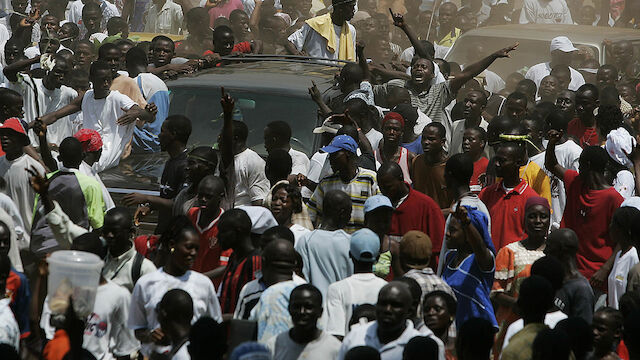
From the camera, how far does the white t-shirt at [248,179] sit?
9.83m

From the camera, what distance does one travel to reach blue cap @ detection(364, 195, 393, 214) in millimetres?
8352

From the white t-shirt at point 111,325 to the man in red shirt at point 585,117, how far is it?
217 inches

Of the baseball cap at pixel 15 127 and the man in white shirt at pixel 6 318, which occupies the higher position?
the baseball cap at pixel 15 127

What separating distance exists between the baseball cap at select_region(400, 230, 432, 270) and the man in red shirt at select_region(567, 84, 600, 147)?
172 inches

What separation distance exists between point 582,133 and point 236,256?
15.8 feet

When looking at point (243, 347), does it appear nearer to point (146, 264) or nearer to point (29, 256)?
point (146, 264)

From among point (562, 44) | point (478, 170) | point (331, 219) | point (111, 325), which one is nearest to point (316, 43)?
point (562, 44)

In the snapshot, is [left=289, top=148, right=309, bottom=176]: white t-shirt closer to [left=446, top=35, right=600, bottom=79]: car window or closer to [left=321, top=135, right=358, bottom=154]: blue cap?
[left=321, top=135, right=358, bottom=154]: blue cap

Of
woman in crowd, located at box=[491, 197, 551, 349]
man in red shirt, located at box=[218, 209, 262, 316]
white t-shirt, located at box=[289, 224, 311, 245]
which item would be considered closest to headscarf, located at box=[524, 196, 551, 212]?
→ woman in crowd, located at box=[491, 197, 551, 349]

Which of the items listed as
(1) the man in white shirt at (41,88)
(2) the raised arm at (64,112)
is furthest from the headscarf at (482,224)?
(1) the man in white shirt at (41,88)

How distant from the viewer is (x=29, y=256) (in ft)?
30.5

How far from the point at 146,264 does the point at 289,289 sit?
123 cm

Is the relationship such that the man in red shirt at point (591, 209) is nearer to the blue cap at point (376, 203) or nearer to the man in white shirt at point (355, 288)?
the blue cap at point (376, 203)

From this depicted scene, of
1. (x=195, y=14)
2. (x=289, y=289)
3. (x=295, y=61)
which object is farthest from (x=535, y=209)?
(x=195, y=14)
